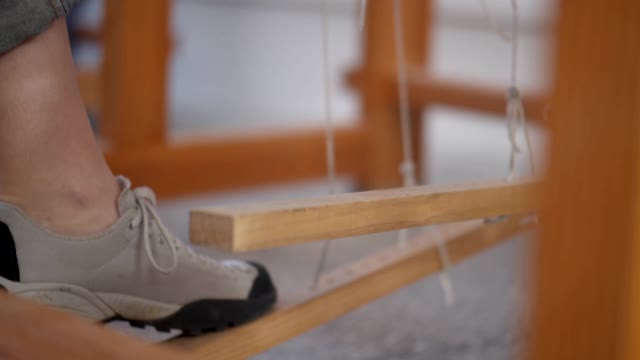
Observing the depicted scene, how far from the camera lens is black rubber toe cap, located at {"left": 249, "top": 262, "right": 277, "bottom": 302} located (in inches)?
35.0

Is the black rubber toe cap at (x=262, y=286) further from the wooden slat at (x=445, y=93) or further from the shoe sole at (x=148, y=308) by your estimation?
the wooden slat at (x=445, y=93)

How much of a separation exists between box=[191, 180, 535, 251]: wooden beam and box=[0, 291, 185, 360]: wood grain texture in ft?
0.28

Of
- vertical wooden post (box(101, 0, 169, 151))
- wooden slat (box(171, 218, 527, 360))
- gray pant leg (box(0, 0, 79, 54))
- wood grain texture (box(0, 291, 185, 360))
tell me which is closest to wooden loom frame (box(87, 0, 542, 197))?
vertical wooden post (box(101, 0, 169, 151))

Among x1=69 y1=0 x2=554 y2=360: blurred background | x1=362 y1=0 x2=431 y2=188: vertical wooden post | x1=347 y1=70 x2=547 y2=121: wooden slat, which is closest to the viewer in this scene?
x1=69 y1=0 x2=554 y2=360: blurred background

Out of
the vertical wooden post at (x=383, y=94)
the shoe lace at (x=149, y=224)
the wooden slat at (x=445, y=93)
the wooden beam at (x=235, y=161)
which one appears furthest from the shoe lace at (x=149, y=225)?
the vertical wooden post at (x=383, y=94)

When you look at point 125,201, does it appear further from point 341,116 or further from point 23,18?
point 341,116

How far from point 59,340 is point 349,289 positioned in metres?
0.39

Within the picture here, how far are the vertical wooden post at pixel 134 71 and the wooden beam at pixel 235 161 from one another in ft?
0.12

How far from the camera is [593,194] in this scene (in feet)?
1.65

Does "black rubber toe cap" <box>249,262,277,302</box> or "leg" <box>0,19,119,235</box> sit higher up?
"leg" <box>0,19,119,235</box>

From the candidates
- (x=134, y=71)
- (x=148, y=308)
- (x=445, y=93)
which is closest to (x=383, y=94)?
(x=445, y=93)

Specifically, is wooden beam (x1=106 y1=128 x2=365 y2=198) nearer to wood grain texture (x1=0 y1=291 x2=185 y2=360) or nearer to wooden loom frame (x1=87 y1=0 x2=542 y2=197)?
wooden loom frame (x1=87 y1=0 x2=542 y2=197)

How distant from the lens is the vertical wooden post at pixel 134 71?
1.63 m

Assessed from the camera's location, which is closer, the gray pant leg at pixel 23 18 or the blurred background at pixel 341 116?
the gray pant leg at pixel 23 18
